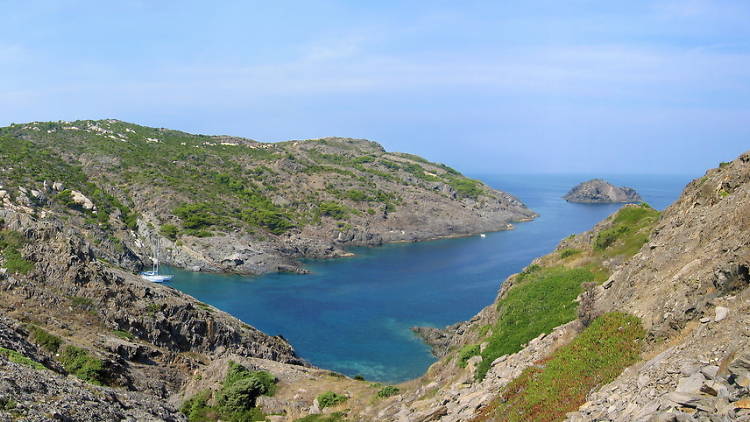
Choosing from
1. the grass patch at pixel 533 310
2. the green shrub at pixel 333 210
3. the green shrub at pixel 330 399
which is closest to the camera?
the grass patch at pixel 533 310

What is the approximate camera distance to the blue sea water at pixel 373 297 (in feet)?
205

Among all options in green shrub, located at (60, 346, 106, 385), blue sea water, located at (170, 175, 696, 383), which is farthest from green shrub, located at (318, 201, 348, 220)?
green shrub, located at (60, 346, 106, 385)

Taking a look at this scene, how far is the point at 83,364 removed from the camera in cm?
2981

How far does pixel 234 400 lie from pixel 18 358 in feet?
35.5

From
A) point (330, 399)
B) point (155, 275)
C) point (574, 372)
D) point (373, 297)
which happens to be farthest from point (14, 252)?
point (373, 297)

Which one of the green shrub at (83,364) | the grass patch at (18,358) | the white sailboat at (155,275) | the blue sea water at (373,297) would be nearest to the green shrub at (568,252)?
the blue sea water at (373,297)

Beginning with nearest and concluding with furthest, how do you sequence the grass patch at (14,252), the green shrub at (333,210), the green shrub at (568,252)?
the green shrub at (568,252)
the grass patch at (14,252)
the green shrub at (333,210)

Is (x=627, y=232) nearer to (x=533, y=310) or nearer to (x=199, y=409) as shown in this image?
(x=533, y=310)

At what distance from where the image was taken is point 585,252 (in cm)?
3788

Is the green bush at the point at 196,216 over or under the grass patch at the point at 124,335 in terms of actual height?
over

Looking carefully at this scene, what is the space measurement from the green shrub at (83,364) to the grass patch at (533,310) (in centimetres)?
2179

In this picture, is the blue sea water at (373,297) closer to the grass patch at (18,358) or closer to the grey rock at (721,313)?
the grass patch at (18,358)

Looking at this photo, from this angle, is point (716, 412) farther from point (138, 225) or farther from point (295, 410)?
point (138, 225)

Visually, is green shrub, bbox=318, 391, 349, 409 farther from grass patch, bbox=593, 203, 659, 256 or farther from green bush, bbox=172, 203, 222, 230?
green bush, bbox=172, 203, 222, 230
